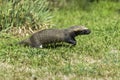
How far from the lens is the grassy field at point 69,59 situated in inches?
374

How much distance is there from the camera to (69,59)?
A: 1064 centimetres

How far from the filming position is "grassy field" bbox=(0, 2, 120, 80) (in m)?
9.50

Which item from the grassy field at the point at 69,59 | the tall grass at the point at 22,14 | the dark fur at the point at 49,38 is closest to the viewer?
the grassy field at the point at 69,59

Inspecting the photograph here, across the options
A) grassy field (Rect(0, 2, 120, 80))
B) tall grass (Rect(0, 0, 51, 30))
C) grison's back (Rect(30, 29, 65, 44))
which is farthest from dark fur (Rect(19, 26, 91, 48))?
tall grass (Rect(0, 0, 51, 30))

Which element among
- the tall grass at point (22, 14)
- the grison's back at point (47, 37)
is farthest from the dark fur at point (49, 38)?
the tall grass at point (22, 14)

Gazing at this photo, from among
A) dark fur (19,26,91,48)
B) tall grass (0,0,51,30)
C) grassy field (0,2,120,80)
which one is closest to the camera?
grassy field (0,2,120,80)

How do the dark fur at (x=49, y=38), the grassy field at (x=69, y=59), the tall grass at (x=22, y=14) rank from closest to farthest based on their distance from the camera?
the grassy field at (x=69, y=59) < the dark fur at (x=49, y=38) < the tall grass at (x=22, y=14)

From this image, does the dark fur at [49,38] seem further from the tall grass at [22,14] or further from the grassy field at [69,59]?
the tall grass at [22,14]

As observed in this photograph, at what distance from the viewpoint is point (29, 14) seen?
44.1 ft

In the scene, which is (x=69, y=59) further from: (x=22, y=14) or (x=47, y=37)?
(x=22, y=14)

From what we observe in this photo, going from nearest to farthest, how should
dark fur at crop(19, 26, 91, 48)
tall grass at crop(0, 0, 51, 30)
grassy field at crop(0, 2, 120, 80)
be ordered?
grassy field at crop(0, 2, 120, 80), dark fur at crop(19, 26, 91, 48), tall grass at crop(0, 0, 51, 30)

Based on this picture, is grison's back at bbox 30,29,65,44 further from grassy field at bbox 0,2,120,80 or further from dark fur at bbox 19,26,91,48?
grassy field at bbox 0,2,120,80

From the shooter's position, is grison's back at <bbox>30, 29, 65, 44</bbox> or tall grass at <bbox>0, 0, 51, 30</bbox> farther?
tall grass at <bbox>0, 0, 51, 30</bbox>

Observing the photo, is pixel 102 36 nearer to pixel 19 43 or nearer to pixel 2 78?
pixel 19 43
